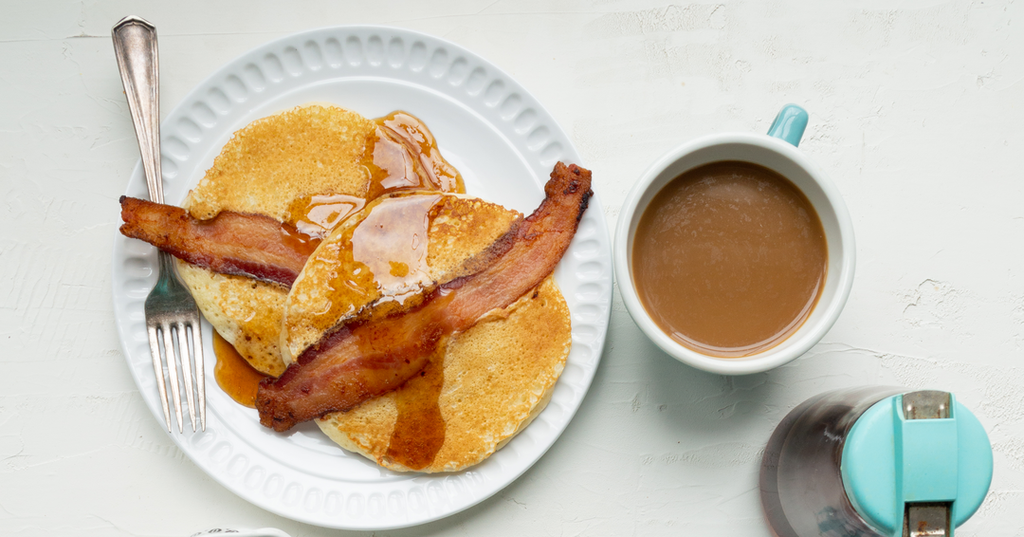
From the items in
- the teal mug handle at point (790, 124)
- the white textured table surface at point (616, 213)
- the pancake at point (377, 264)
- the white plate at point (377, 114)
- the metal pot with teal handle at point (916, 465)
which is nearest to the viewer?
the metal pot with teal handle at point (916, 465)

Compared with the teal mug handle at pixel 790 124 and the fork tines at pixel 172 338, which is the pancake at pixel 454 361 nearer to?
the fork tines at pixel 172 338

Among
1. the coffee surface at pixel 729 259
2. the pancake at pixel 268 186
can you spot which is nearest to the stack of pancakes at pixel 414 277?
the pancake at pixel 268 186

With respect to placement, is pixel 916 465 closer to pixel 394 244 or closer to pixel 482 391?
pixel 482 391

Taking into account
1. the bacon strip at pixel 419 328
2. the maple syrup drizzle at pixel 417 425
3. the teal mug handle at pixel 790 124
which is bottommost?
the maple syrup drizzle at pixel 417 425

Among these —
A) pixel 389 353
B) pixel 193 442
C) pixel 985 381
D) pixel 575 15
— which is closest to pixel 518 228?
pixel 389 353

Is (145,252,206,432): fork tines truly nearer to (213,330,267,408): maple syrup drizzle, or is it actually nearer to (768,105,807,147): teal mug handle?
(213,330,267,408): maple syrup drizzle

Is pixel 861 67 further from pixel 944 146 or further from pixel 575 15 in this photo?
pixel 575 15
